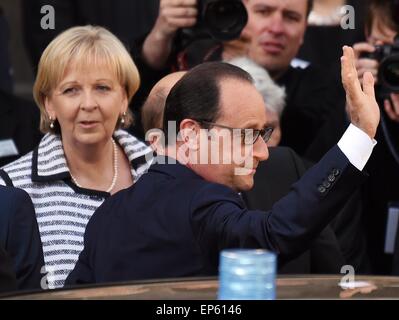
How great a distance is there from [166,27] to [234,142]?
1.52m

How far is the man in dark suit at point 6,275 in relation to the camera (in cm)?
308

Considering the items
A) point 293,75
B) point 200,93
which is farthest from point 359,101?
point 293,75

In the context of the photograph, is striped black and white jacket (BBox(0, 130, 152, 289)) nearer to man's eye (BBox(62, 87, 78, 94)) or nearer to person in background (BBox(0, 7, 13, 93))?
man's eye (BBox(62, 87, 78, 94))

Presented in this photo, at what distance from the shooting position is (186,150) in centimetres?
333

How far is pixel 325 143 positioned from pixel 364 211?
326 millimetres

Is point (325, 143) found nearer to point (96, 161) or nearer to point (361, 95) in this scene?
point (96, 161)

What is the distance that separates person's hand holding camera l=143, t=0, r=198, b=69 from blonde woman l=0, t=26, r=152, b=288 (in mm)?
419

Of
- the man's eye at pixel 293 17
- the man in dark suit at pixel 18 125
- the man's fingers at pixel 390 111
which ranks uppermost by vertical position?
the man's eye at pixel 293 17

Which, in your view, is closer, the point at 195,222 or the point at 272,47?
the point at 195,222

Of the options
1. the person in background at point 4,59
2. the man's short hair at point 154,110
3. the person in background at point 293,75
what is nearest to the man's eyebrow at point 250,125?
the man's short hair at point 154,110

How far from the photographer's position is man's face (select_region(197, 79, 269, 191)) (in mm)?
3277

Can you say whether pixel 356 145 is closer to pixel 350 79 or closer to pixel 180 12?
pixel 350 79

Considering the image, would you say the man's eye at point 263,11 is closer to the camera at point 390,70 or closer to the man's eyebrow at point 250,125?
the camera at point 390,70

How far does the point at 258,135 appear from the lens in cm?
330
